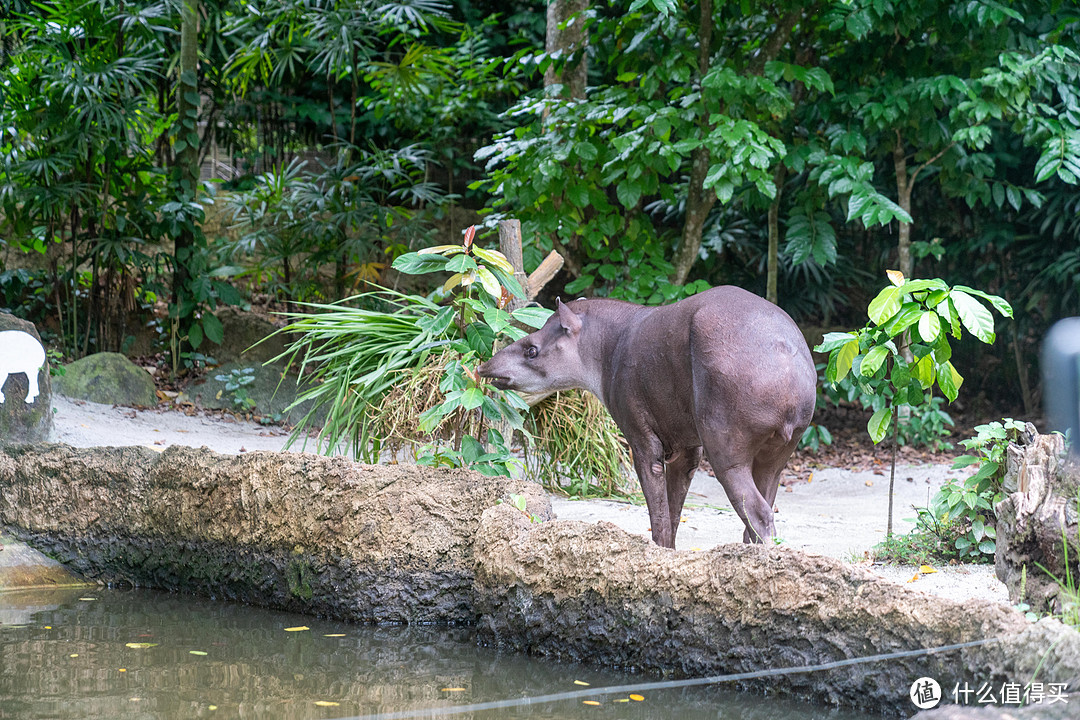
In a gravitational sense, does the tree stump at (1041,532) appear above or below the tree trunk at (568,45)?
below

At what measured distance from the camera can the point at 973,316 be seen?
3164 mm

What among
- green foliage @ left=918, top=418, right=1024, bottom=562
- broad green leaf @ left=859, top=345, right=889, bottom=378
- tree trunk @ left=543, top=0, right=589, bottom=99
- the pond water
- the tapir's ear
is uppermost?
tree trunk @ left=543, top=0, right=589, bottom=99

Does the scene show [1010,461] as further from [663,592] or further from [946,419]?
[946,419]

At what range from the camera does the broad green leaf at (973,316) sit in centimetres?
316

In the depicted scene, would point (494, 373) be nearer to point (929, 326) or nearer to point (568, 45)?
point (929, 326)

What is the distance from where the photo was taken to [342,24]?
9297mm

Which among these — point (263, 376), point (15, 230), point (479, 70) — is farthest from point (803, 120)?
point (15, 230)

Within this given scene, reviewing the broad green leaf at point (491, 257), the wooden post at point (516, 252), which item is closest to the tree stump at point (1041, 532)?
the broad green leaf at point (491, 257)

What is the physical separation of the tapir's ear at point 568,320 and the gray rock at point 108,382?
565 centimetres

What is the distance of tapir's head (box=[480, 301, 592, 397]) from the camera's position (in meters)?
3.96

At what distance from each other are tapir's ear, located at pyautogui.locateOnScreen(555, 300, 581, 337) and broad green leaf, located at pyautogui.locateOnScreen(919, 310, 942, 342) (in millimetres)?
1335

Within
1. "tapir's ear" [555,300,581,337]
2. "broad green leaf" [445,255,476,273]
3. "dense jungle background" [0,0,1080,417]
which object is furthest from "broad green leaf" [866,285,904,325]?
"dense jungle background" [0,0,1080,417]

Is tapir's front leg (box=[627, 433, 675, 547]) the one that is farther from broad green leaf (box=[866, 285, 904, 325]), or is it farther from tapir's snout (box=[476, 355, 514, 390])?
broad green leaf (box=[866, 285, 904, 325])

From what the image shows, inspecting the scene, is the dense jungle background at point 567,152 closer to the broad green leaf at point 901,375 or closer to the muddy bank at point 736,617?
the broad green leaf at point 901,375
